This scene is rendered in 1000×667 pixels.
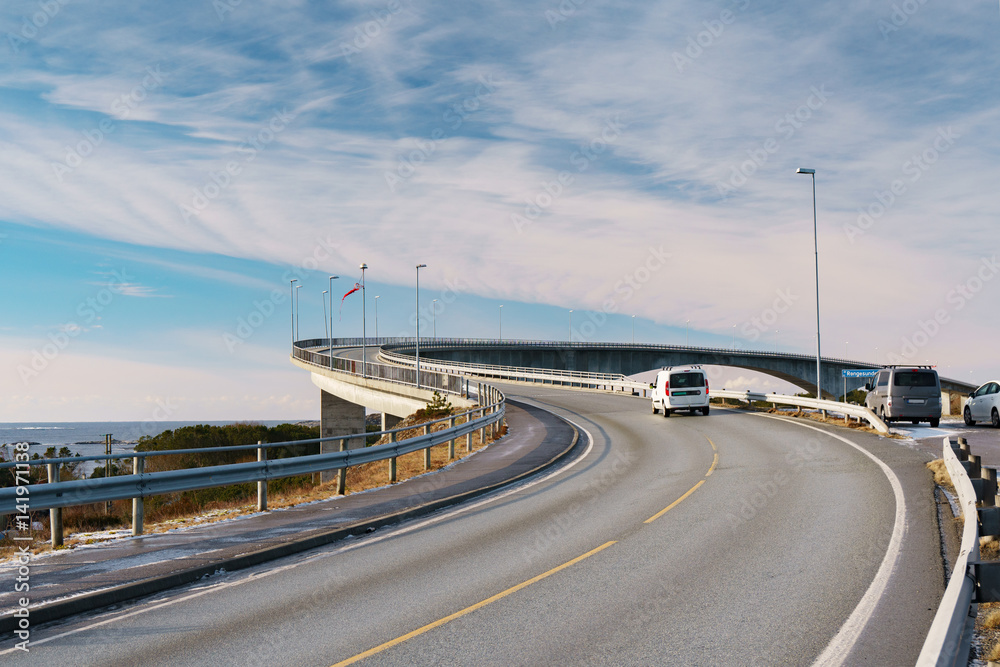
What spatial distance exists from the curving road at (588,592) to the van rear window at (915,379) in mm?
12593

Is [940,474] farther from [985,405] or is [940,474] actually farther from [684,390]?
[684,390]

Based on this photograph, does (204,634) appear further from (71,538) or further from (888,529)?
(888,529)

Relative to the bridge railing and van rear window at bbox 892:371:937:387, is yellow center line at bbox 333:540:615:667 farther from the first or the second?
the bridge railing

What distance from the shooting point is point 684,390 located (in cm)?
3162

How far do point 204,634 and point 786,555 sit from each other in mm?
6325

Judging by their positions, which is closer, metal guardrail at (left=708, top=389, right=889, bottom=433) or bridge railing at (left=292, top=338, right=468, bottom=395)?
metal guardrail at (left=708, top=389, right=889, bottom=433)

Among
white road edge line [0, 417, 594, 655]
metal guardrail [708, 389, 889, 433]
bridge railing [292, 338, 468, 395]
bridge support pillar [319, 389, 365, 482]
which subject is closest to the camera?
white road edge line [0, 417, 594, 655]

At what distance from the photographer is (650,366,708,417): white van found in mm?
31469

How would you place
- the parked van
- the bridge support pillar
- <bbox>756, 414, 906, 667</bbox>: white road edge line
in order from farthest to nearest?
the bridge support pillar
the parked van
<bbox>756, 414, 906, 667</bbox>: white road edge line

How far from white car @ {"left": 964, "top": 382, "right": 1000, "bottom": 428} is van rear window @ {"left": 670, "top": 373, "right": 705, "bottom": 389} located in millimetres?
9625

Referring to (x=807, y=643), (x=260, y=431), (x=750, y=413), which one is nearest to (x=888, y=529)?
(x=807, y=643)

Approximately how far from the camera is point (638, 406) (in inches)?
1555

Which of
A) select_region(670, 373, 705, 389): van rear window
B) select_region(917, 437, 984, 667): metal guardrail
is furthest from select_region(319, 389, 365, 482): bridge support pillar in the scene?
select_region(917, 437, 984, 667): metal guardrail

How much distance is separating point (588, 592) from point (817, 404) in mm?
24407
